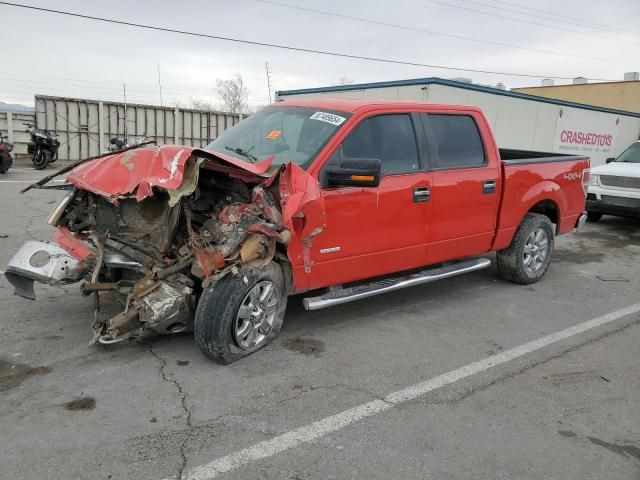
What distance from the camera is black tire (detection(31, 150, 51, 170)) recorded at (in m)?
16.2

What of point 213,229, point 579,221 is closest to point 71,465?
point 213,229

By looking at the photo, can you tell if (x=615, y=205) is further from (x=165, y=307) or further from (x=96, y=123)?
(x=96, y=123)

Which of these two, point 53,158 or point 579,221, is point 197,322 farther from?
Answer: point 53,158

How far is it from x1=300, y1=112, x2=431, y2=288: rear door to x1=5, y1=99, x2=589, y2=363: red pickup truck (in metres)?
0.01

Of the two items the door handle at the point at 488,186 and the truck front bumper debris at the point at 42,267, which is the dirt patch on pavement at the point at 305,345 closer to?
the truck front bumper debris at the point at 42,267

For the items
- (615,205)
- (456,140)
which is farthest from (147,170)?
(615,205)

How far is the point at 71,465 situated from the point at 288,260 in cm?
198

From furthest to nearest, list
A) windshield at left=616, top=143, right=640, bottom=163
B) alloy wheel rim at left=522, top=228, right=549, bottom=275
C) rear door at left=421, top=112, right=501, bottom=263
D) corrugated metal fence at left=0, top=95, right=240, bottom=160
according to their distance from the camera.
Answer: corrugated metal fence at left=0, top=95, right=240, bottom=160 < windshield at left=616, top=143, right=640, bottom=163 < alloy wheel rim at left=522, top=228, right=549, bottom=275 < rear door at left=421, top=112, right=501, bottom=263

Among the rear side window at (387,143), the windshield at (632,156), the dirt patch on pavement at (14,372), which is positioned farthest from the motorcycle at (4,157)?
the windshield at (632,156)

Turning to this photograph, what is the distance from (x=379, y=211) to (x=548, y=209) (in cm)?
308

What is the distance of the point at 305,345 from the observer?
4379 millimetres

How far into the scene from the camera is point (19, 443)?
2.88 metres

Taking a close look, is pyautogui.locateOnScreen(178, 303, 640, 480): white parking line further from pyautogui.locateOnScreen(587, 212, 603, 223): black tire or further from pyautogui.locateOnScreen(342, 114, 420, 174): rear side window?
pyautogui.locateOnScreen(587, 212, 603, 223): black tire

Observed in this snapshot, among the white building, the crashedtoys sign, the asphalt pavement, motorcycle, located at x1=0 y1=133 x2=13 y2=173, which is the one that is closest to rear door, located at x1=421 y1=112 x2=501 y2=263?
the asphalt pavement
